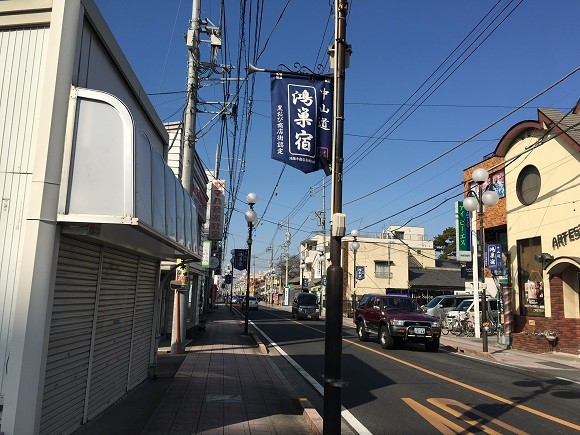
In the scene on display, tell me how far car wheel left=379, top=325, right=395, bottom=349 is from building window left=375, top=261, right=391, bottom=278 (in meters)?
36.2

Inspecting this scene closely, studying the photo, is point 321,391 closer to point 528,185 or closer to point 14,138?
point 14,138

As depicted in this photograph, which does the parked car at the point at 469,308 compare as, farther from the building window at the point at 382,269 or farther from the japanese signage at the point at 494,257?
the building window at the point at 382,269

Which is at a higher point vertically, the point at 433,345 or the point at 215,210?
the point at 215,210

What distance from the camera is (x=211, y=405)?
8.09m

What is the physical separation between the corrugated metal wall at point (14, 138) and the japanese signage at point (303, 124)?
2.91 meters

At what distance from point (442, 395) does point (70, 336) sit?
7238 millimetres

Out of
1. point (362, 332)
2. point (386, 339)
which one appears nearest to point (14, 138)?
point (386, 339)

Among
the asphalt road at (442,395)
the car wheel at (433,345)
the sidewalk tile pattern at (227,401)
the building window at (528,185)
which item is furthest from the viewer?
the building window at (528,185)

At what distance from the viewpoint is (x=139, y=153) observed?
18.5ft

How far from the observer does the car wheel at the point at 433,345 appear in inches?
696

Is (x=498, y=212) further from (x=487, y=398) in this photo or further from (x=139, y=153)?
(x=139, y=153)

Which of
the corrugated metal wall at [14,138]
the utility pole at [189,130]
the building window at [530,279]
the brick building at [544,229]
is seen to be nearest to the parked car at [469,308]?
the brick building at [544,229]

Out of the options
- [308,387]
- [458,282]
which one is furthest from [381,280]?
[308,387]

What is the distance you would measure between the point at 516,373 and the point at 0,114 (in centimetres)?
1328
